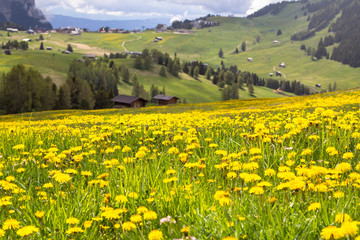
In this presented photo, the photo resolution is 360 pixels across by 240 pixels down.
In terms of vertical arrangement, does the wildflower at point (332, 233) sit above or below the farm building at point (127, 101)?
above

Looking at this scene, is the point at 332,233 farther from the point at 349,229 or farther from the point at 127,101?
the point at 127,101

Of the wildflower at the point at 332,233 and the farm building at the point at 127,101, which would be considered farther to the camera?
the farm building at the point at 127,101

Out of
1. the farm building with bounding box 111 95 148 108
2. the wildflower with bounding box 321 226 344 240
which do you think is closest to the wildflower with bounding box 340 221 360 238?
the wildflower with bounding box 321 226 344 240

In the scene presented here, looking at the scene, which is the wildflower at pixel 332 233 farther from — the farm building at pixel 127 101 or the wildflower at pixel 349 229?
the farm building at pixel 127 101

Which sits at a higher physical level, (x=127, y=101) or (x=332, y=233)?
(x=332, y=233)

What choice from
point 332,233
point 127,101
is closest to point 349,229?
point 332,233

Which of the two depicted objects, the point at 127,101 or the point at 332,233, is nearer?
the point at 332,233

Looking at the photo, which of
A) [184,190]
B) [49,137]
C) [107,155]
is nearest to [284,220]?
[184,190]

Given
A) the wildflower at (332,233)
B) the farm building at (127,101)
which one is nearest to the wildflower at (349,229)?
the wildflower at (332,233)

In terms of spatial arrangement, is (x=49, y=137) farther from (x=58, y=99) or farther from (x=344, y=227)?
(x=58, y=99)

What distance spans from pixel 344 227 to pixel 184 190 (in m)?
2.15

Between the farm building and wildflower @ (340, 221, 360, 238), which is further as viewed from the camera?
the farm building

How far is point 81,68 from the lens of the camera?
543ft

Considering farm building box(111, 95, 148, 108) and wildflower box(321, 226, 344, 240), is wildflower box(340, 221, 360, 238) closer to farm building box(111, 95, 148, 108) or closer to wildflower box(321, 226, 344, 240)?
wildflower box(321, 226, 344, 240)
